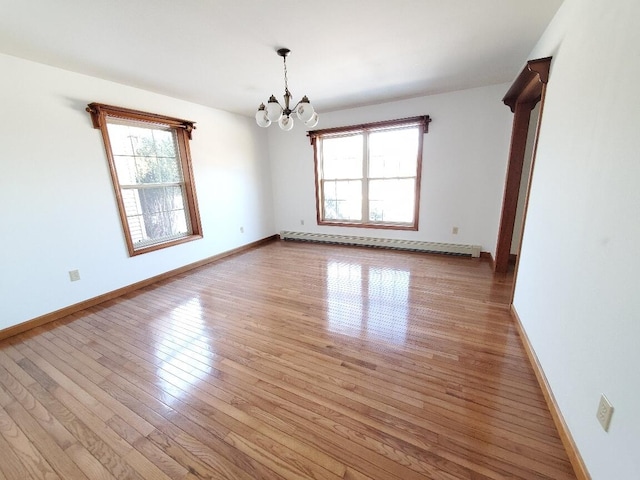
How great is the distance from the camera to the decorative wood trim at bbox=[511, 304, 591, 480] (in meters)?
1.08

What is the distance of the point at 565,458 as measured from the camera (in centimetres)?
116

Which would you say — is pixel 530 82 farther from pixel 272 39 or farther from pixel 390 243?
pixel 390 243

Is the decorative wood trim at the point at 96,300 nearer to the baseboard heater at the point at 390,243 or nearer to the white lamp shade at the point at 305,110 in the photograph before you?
the baseboard heater at the point at 390,243

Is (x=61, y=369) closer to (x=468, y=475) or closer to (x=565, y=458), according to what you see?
(x=468, y=475)

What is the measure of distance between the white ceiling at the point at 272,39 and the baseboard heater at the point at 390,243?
2.27m

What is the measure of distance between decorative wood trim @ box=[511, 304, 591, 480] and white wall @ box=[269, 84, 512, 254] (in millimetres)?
2192

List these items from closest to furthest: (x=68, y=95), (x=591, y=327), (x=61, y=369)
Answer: (x=591, y=327)
(x=61, y=369)
(x=68, y=95)

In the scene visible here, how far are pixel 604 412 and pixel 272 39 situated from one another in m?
2.92

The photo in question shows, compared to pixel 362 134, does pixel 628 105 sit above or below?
below

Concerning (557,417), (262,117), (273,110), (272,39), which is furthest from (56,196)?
(557,417)

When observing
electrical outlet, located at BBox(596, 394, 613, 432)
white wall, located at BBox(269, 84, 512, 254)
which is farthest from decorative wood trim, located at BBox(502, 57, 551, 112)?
electrical outlet, located at BBox(596, 394, 613, 432)

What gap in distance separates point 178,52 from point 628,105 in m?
2.95

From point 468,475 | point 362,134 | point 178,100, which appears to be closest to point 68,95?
point 178,100

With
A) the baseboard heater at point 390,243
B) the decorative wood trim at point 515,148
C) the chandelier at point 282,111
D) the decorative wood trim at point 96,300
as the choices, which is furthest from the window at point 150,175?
the decorative wood trim at point 515,148
